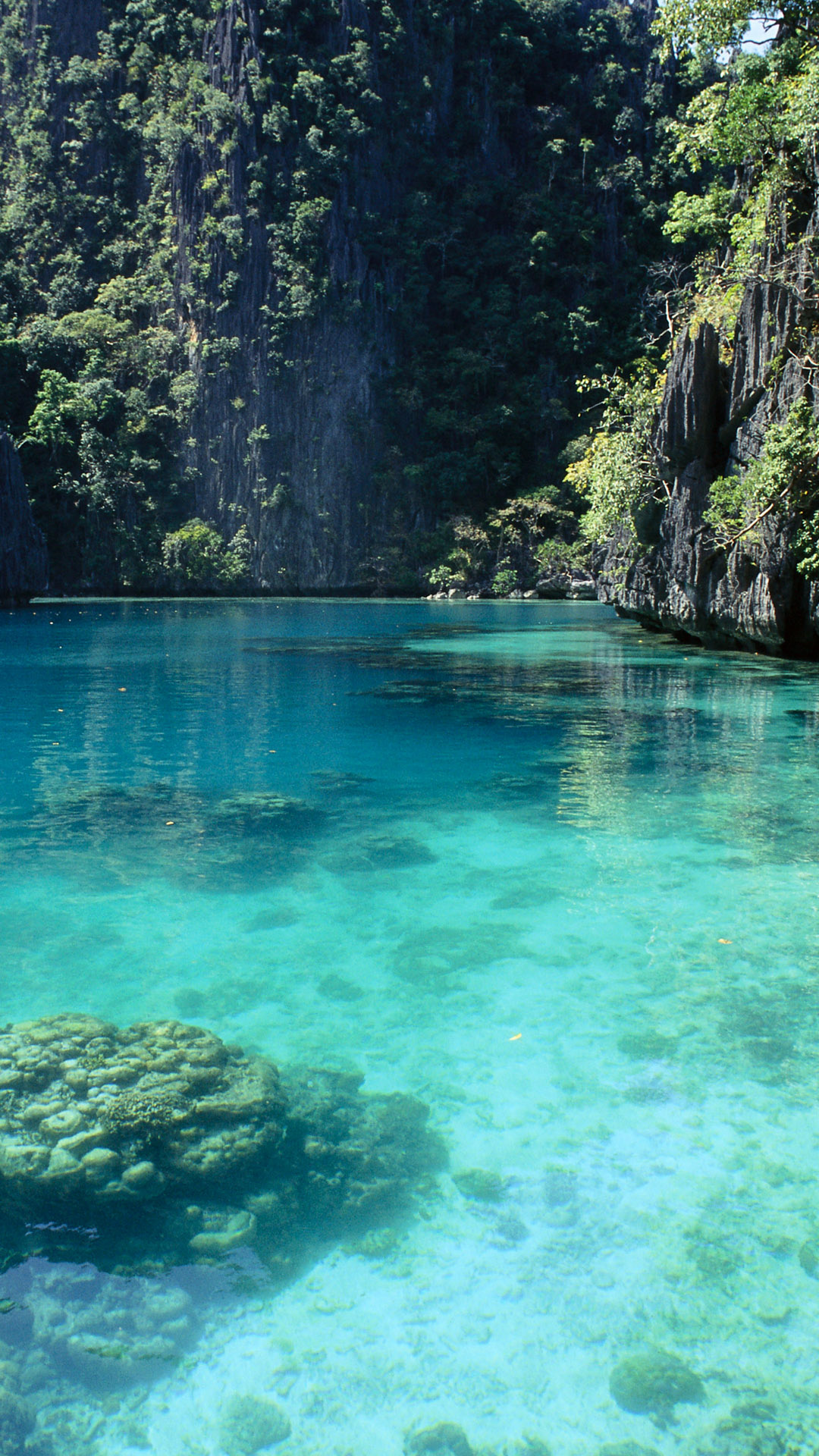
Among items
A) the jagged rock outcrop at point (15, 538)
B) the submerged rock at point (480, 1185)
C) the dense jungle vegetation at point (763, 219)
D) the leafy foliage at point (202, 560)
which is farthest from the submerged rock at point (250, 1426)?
the leafy foliage at point (202, 560)

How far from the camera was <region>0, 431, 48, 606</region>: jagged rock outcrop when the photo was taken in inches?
1597

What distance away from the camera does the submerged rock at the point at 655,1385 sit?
7.18ft

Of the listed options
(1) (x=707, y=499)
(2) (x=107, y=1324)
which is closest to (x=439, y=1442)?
(2) (x=107, y=1324)

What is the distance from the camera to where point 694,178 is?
64.3m

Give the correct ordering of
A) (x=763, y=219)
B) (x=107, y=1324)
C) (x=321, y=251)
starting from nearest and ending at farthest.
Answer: (x=107, y=1324) → (x=763, y=219) → (x=321, y=251)

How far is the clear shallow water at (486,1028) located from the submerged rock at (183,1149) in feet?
0.45

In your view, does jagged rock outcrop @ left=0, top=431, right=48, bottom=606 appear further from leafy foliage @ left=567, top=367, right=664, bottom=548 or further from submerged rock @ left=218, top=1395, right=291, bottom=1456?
submerged rock @ left=218, top=1395, right=291, bottom=1456

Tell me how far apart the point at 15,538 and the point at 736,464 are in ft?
107

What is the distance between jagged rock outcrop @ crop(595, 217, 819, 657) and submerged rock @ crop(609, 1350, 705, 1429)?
1495 centimetres

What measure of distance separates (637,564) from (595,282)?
1770 inches

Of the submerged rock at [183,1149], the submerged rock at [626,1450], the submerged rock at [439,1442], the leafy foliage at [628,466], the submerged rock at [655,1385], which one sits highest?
the leafy foliage at [628,466]

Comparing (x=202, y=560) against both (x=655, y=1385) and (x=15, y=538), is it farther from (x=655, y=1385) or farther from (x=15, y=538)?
(x=655, y=1385)

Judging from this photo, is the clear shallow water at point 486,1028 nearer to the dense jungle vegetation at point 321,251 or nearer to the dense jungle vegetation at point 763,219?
the dense jungle vegetation at point 763,219

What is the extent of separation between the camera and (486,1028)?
13.0ft
